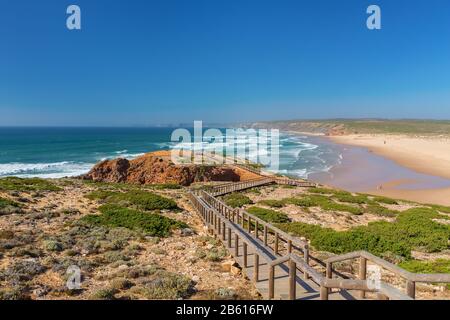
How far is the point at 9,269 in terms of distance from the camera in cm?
783

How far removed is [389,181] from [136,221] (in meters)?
34.6

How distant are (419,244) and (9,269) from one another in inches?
508

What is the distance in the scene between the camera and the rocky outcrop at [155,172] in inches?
1335

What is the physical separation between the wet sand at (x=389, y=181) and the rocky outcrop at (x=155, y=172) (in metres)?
13.0

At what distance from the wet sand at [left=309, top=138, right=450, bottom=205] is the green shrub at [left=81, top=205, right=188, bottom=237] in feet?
83.3

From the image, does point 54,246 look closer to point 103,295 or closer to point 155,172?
point 103,295

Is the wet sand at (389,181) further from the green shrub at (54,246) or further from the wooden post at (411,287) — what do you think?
the green shrub at (54,246)

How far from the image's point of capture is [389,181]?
39.7 m

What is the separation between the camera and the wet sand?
3220 cm

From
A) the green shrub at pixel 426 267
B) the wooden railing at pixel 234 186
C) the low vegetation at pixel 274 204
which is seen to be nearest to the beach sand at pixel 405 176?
the wooden railing at pixel 234 186

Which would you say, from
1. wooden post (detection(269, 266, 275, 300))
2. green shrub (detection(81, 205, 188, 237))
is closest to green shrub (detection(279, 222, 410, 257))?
green shrub (detection(81, 205, 188, 237))

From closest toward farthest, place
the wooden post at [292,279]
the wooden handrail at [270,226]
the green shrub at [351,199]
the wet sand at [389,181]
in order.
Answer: the wooden post at [292,279] < the wooden handrail at [270,226] < the green shrub at [351,199] < the wet sand at [389,181]

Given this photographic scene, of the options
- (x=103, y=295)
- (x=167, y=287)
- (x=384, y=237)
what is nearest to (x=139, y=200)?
(x=167, y=287)
